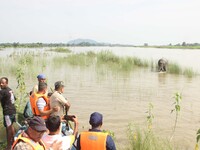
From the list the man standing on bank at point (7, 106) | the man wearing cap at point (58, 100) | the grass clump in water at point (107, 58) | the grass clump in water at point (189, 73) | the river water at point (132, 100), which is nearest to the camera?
the man wearing cap at point (58, 100)

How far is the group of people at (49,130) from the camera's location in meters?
2.92

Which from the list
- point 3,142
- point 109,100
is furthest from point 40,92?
point 109,100

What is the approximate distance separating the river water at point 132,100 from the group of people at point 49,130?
7.17ft

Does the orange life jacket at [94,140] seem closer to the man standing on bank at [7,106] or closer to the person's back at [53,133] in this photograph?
the person's back at [53,133]

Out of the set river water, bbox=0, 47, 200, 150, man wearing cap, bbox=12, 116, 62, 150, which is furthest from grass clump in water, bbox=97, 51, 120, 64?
man wearing cap, bbox=12, 116, 62, 150

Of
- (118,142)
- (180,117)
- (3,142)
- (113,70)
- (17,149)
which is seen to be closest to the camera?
(17,149)

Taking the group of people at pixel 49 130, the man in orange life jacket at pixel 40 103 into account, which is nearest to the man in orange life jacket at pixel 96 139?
the group of people at pixel 49 130

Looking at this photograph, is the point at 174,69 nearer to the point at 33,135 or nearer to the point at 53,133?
the point at 53,133

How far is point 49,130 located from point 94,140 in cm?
59

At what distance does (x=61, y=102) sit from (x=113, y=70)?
48.7 feet

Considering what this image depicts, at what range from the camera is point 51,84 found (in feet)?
47.8

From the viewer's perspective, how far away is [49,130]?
3746 mm

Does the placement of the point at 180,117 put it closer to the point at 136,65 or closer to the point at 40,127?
the point at 40,127

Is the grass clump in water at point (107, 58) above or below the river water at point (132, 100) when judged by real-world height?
above
